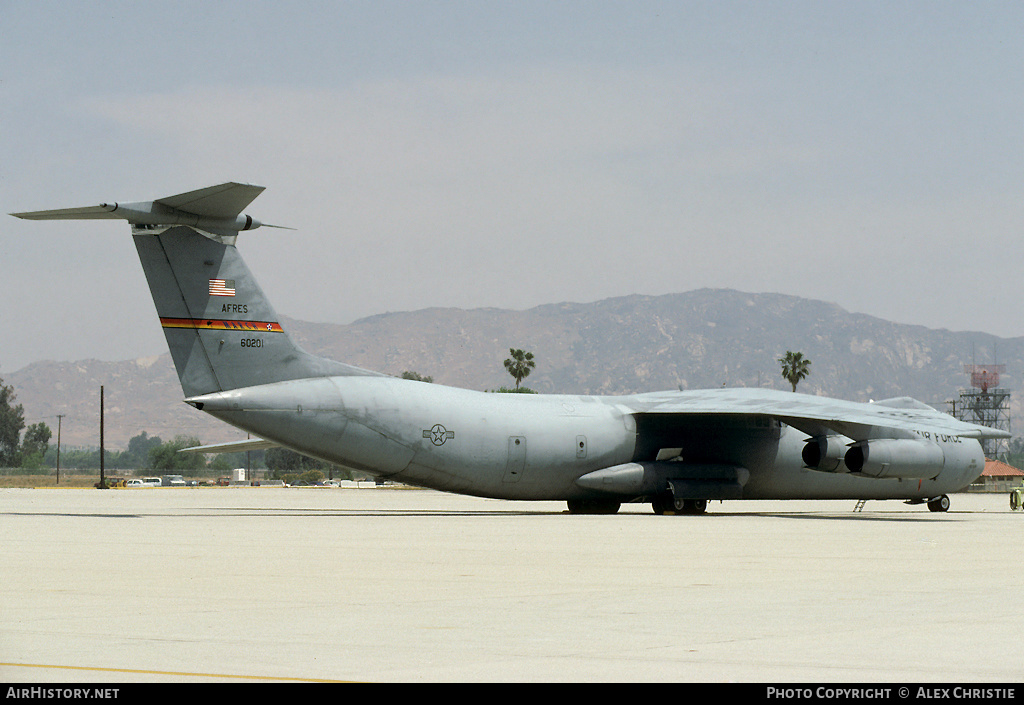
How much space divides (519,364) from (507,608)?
10327 cm

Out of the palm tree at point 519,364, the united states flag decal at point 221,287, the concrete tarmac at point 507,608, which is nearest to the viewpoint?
the concrete tarmac at point 507,608

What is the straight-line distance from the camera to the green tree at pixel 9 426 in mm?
176625

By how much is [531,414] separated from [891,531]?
10.0 meters

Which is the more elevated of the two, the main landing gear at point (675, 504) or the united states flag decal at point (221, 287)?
the united states flag decal at point (221, 287)

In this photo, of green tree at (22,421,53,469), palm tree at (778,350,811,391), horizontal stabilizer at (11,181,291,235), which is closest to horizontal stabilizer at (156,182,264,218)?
horizontal stabilizer at (11,181,291,235)

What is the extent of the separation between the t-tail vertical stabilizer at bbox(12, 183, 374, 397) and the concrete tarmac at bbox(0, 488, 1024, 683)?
6.24 metres

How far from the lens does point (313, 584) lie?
42.3ft

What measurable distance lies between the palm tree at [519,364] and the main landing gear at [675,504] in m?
79.0

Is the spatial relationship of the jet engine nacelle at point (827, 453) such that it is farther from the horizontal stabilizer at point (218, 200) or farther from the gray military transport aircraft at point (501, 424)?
the horizontal stabilizer at point (218, 200)

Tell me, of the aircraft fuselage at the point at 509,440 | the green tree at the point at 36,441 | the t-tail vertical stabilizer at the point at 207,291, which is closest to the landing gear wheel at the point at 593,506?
the aircraft fuselage at the point at 509,440

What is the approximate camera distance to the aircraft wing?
30234 millimetres

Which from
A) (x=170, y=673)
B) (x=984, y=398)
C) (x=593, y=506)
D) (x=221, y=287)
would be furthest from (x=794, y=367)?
(x=170, y=673)

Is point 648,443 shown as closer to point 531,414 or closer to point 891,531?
point 531,414

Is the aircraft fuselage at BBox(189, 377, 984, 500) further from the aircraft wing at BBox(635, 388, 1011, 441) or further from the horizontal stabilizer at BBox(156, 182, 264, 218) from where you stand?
the horizontal stabilizer at BBox(156, 182, 264, 218)
